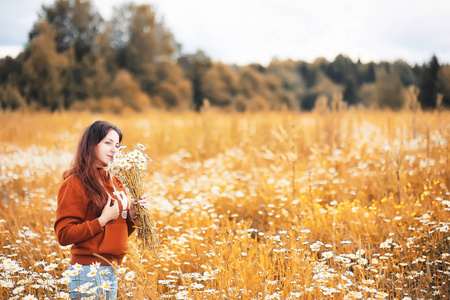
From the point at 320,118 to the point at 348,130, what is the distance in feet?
1.90

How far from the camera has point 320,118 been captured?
24.2 ft

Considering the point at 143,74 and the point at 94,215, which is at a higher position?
the point at 143,74

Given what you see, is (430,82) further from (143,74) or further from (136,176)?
(143,74)

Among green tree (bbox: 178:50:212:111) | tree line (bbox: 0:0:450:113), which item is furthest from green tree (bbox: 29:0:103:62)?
green tree (bbox: 178:50:212:111)

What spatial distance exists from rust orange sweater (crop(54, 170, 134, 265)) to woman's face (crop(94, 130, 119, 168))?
19 centimetres

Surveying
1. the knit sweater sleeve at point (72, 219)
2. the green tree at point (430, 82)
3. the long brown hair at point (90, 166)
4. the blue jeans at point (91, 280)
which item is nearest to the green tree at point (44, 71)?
the green tree at point (430, 82)

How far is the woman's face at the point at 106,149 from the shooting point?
2256mm

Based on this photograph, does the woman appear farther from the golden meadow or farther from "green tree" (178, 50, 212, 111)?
"green tree" (178, 50, 212, 111)

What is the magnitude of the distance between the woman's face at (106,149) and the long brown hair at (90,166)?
21 mm

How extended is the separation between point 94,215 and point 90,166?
11.2 inches

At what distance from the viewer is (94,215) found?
217 centimetres

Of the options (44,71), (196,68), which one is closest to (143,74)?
(196,68)

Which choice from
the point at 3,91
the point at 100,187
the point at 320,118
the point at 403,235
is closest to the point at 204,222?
the point at 100,187

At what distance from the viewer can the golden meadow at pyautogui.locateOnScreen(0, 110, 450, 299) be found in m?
2.33
